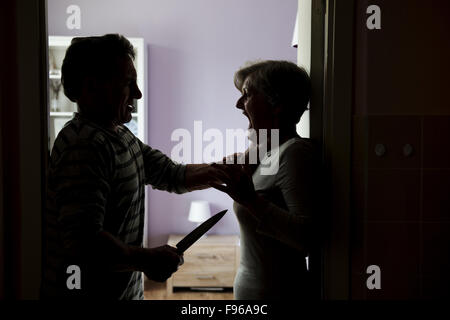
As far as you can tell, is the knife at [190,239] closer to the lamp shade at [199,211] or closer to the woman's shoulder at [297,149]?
the woman's shoulder at [297,149]

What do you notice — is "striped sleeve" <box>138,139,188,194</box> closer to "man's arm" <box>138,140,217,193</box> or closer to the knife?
"man's arm" <box>138,140,217,193</box>

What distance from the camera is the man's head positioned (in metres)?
1.00

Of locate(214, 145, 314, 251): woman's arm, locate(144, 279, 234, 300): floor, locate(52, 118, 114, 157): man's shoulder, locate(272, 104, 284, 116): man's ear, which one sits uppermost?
locate(272, 104, 284, 116): man's ear

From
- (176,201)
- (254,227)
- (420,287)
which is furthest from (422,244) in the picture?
(176,201)

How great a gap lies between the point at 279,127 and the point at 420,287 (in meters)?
0.54

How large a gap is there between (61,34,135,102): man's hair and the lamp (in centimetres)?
244

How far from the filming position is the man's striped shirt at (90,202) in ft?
2.94

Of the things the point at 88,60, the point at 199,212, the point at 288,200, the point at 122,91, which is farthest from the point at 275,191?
the point at 199,212

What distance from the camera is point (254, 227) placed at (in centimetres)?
117

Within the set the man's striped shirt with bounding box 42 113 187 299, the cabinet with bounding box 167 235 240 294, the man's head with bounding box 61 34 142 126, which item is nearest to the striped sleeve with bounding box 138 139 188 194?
the man's striped shirt with bounding box 42 113 187 299

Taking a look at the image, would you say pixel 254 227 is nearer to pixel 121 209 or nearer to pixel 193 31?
pixel 121 209

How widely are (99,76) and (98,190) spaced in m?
0.28

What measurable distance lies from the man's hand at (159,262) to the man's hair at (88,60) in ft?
1.32

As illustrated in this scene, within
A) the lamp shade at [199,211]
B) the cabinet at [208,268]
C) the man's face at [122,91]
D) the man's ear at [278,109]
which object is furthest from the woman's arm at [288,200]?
the lamp shade at [199,211]
